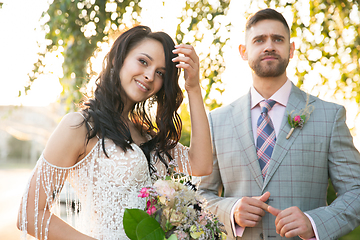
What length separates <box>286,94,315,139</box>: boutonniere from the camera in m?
2.13

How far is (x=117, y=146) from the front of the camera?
1.75m

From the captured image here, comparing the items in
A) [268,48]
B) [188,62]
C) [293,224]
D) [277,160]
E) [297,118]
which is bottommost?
[293,224]

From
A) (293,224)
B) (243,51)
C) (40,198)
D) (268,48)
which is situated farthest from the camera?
(243,51)

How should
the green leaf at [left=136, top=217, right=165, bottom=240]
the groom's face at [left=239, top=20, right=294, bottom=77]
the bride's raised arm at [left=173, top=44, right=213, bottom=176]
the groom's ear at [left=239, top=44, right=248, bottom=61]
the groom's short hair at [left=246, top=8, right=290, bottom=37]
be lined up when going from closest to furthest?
1. the green leaf at [left=136, top=217, right=165, bottom=240]
2. the bride's raised arm at [left=173, top=44, right=213, bottom=176]
3. the groom's face at [left=239, top=20, right=294, bottom=77]
4. the groom's short hair at [left=246, top=8, right=290, bottom=37]
5. the groom's ear at [left=239, top=44, right=248, bottom=61]

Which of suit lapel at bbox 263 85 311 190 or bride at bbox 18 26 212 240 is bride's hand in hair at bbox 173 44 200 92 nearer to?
bride at bbox 18 26 212 240

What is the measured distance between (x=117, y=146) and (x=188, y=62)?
0.62 metres

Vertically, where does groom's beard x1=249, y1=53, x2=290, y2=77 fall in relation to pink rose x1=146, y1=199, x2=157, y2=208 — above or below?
above

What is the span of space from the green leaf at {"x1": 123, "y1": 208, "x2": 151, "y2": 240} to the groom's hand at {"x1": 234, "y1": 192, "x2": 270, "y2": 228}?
0.84 m

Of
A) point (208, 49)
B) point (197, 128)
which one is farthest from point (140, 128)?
point (208, 49)

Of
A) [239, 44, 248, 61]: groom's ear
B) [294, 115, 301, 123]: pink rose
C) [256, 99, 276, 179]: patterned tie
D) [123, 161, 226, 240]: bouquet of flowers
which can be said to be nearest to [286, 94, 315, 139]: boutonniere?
[294, 115, 301, 123]: pink rose

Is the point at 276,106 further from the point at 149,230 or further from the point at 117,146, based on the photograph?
the point at 149,230

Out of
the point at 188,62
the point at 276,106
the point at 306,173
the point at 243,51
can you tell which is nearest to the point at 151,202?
the point at 188,62

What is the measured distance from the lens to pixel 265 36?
7.43ft

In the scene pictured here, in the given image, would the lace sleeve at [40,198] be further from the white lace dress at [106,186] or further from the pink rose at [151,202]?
the pink rose at [151,202]
